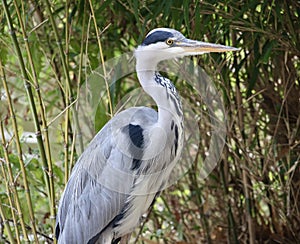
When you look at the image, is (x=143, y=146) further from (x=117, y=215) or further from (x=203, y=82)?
(x=203, y=82)

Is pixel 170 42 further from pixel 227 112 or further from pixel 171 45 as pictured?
pixel 227 112

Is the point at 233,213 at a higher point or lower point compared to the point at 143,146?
lower

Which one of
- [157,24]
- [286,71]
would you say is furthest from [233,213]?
[157,24]

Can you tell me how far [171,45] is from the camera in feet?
3.95

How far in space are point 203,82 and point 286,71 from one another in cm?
28

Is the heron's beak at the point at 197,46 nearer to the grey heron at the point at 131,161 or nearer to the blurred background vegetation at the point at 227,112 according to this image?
the grey heron at the point at 131,161

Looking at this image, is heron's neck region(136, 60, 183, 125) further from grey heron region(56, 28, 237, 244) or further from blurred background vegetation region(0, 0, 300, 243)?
blurred background vegetation region(0, 0, 300, 243)

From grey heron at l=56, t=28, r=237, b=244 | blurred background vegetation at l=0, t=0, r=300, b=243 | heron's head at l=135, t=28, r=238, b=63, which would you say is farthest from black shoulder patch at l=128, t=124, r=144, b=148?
blurred background vegetation at l=0, t=0, r=300, b=243

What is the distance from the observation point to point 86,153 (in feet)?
4.51

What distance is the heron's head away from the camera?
119cm

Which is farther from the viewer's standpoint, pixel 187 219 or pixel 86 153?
pixel 187 219

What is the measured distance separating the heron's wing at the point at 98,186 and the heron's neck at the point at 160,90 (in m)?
0.08

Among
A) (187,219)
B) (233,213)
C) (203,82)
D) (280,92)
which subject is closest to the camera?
(203,82)

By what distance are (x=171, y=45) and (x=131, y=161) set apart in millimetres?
264
